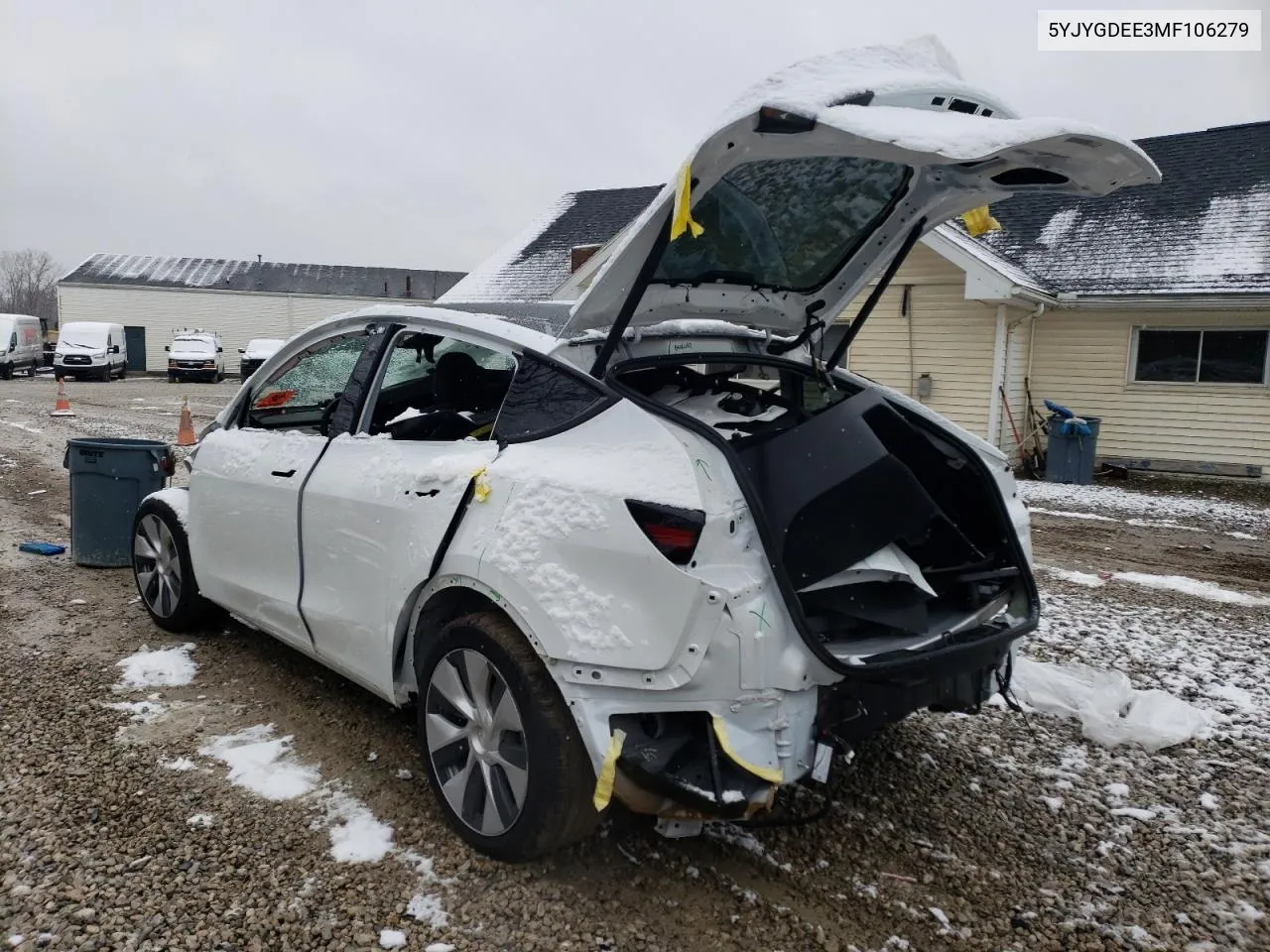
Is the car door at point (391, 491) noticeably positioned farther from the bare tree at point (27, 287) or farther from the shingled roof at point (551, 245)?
the bare tree at point (27, 287)

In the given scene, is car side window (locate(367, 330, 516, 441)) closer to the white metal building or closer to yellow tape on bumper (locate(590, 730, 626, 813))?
yellow tape on bumper (locate(590, 730, 626, 813))

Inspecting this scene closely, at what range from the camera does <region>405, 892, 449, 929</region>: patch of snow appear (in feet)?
8.44

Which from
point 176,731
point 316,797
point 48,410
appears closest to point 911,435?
point 316,797

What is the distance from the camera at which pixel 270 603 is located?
12.6ft

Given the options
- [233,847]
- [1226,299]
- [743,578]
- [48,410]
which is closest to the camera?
[743,578]

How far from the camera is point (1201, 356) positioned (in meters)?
13.4

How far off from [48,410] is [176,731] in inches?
704

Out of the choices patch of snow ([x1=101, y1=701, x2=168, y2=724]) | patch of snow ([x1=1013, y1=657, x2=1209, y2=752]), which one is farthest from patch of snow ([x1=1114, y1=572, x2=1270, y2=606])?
patch of snow ([x1=101, y1=701, x2=168, y2=724])

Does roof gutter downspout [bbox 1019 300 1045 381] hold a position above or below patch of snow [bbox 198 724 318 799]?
above

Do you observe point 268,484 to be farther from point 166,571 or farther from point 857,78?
point 857,78

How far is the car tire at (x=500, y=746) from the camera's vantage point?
2.57 meters

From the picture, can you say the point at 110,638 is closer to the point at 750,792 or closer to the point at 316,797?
the point at 316,797

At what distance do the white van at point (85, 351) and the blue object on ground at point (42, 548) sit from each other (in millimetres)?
26326

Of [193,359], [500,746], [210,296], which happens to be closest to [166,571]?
[500,746]
